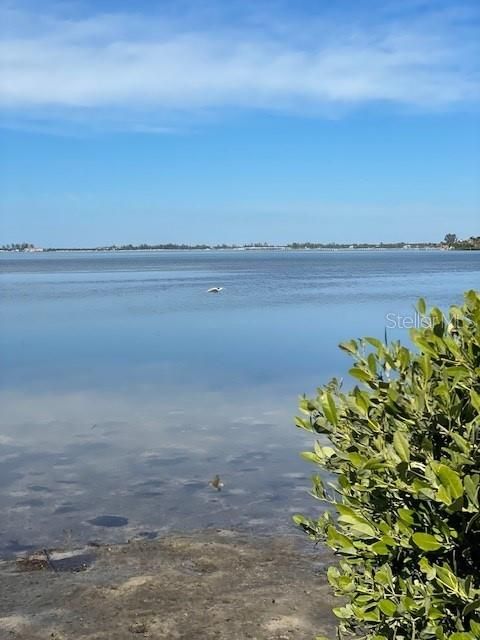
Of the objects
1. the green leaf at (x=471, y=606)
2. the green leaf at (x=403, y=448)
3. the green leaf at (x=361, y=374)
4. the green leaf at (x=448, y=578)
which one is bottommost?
the green leaf at (x=471, y=606)

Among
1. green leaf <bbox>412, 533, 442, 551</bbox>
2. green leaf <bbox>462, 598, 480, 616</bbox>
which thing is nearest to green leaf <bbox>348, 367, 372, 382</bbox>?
green leaf <bbox>412, 533, 442, 551</bbox>

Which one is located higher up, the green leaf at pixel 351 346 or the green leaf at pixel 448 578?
the green leaf at pixel 351 346

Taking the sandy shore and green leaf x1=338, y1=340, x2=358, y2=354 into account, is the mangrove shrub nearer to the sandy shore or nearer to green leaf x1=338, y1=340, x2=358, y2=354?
green leaf x1=338, y1=340, x2=358, y2=354

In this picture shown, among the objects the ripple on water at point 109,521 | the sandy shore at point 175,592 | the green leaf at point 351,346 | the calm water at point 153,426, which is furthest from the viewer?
the calm water at point 153,426

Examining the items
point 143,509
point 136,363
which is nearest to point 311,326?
point 136,363

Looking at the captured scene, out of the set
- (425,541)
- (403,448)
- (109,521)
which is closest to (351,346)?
(403,448)

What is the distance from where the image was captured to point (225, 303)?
46594mm

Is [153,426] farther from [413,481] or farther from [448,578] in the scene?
[448,578]

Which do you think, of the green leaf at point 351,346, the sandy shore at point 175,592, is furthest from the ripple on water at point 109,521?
the green leaf at point 351,346

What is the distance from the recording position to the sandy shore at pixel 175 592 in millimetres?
6879

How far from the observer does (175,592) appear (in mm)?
7621

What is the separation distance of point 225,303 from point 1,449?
34.3 metres

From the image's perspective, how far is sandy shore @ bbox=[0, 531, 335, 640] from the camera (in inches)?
271

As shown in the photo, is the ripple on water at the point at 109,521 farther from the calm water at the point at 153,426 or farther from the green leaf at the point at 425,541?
the green leaf at the point at 425,541
